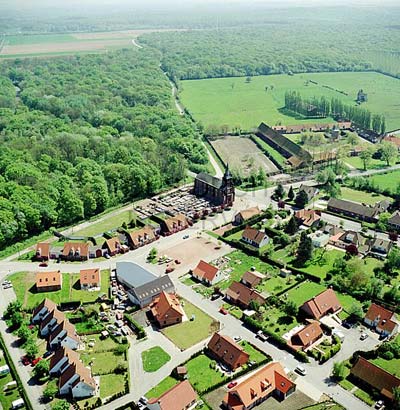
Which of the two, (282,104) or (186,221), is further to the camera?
(282,104)

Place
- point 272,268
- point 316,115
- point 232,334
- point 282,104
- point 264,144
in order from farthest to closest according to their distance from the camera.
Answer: point 282,104, point 316,115, point 264,144, point 272,268, point 232,334

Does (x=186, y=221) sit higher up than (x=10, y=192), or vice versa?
(x=10, y=192)

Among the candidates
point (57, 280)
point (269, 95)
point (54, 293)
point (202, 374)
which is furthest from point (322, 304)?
point (269, 95)

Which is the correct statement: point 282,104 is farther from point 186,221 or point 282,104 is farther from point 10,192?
point 10,192

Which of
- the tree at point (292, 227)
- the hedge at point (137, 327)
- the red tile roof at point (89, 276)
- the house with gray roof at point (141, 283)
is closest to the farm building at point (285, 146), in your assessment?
the tree at point (292, 227)

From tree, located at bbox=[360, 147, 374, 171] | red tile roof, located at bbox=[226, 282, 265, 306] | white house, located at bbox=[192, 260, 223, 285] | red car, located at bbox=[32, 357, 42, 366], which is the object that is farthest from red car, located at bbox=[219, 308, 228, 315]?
tree, located at bbox=[360, 147, 374, 171]

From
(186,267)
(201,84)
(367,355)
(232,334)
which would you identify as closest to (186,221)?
(186,267)

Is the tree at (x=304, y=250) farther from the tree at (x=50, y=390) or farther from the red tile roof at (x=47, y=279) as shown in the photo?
the tree at (x=50, y=390)

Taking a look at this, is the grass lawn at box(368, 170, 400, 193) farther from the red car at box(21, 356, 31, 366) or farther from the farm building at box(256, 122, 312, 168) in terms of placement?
the red car at box(21, 356, 31, 366)
